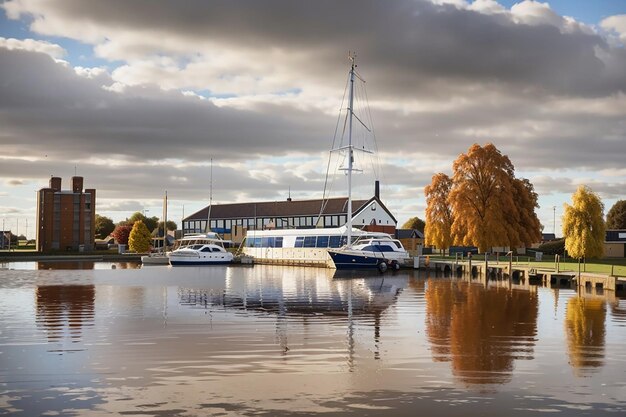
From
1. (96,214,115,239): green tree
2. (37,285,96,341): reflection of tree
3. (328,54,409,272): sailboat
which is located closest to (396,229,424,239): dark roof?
(328,54,409,272): sailboat

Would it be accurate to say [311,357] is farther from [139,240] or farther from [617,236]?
[139,240]

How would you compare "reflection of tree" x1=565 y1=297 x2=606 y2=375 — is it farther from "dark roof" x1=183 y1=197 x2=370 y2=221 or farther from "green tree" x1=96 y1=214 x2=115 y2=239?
"green tree" x1=96 y1=214 x2=115 y2=239

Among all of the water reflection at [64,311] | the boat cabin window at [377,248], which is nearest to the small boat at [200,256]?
the boat cabin window at [377,248]

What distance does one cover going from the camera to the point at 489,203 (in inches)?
2847

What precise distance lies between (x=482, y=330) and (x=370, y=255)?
45.2 meters

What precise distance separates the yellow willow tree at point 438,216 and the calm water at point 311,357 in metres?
45.3

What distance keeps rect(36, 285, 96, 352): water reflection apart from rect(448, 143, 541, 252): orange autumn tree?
4041 cm

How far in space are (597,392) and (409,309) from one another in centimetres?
1760

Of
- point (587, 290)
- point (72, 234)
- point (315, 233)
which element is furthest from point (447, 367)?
point (72, 234)

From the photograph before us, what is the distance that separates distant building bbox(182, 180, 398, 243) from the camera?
112750mm

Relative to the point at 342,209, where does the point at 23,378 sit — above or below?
below

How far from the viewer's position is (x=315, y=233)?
86062mm

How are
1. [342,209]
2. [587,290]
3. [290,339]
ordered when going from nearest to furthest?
[290,339] < [587,290] < [342,209]

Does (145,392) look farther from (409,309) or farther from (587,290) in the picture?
(587,290)
